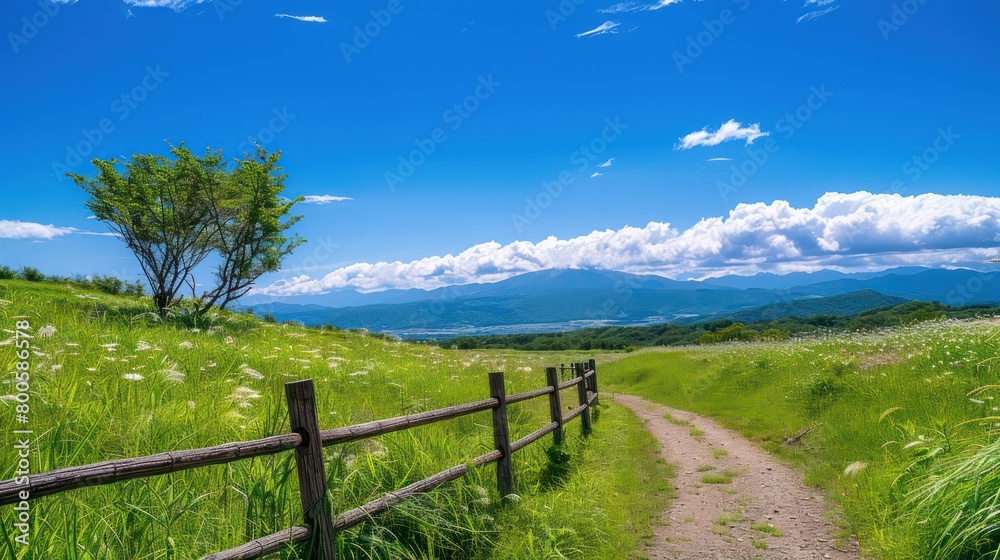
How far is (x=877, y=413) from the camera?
9.17 m

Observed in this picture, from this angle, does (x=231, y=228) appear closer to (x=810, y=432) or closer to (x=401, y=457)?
(x=401, y=457)

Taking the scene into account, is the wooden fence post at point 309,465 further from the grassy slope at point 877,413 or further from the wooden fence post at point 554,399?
the wooden fence post at point 554,399

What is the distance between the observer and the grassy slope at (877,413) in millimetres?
5629

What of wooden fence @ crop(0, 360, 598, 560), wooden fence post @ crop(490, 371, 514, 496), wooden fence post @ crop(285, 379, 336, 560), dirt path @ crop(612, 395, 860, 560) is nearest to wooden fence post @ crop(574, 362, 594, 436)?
dirt path @ crop(612, 395, 860, 560)

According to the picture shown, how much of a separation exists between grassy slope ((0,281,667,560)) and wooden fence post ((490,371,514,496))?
1.24ft

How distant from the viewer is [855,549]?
5957mm

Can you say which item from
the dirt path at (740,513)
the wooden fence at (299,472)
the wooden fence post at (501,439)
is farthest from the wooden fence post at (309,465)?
the dirt path at (740,513)

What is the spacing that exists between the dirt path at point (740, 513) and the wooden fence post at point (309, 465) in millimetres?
4041

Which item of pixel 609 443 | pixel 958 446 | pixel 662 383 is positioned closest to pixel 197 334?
pixel 609 443

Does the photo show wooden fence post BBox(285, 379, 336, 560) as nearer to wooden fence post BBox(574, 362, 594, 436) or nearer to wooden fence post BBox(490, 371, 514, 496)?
wooden fence post BBox(490, 371, 514, 496)

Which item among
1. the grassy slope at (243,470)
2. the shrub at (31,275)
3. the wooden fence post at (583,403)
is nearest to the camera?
the grassy slope at (243,470)

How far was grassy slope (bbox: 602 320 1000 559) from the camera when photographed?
563 centimetres

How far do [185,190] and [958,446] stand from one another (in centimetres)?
2368

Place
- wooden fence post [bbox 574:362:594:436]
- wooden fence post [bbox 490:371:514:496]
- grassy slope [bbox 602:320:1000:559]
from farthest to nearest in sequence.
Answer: wooden fence post [bbox 574:362:594:436] < wooden fence post [bbox 490:371:514:496] < grassy slope [bbox 602:320:1000:559]
